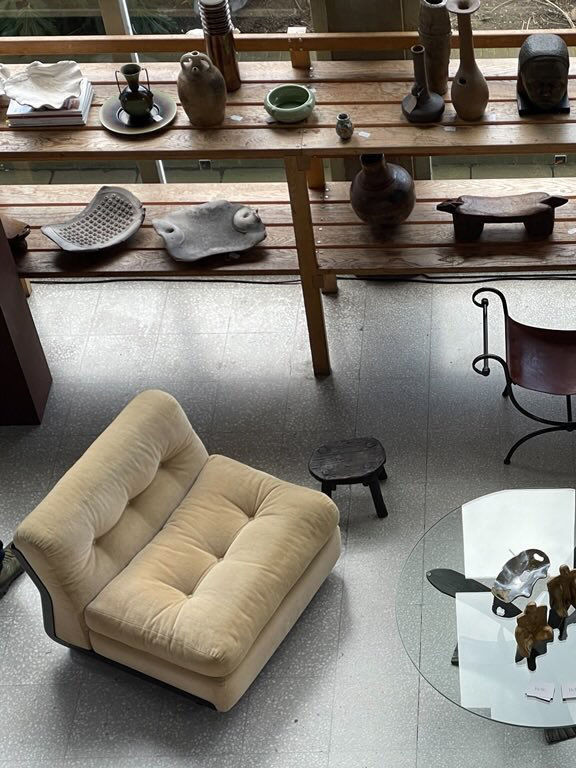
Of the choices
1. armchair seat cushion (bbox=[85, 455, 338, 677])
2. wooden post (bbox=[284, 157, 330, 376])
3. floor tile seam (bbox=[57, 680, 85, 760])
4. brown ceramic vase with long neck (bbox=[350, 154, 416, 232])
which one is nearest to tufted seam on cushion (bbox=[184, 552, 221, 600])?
armchair seat cushion (bbox=[85, 455, 338, 677])

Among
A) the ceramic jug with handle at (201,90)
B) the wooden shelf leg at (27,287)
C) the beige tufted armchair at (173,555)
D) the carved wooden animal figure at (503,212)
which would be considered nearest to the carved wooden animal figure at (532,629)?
→ the beige tufted armchair at (173,555)

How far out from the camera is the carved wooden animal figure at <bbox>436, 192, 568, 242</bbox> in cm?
404

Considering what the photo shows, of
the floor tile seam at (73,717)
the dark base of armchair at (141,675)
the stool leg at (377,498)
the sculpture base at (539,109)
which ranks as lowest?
the floor tile seam at (73,717)

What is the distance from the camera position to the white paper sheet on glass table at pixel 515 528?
338cm

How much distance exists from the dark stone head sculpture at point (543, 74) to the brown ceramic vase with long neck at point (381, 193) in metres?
0.52

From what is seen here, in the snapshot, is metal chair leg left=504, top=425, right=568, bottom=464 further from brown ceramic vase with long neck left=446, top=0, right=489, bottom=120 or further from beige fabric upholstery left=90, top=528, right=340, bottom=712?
brown ceramic vase with long neck left=446, top=0, right=489, bottom=120

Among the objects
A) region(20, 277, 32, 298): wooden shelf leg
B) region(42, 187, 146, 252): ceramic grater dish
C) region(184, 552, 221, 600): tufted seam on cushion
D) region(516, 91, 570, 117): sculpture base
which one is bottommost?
region(184, 552, 221, 600): tufted seam on cushion

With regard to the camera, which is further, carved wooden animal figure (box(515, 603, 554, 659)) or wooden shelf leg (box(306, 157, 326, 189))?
wooden shelf leg (box(306, 157, 326, 189))

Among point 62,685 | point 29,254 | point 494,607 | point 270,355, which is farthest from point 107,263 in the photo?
point 494,607

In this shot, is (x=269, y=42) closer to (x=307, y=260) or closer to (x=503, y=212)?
(x=307, y=260)

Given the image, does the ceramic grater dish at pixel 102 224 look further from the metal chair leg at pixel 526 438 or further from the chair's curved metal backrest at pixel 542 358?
the metal chair leg at pixel 526 438

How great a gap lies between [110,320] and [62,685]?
5.56 feet

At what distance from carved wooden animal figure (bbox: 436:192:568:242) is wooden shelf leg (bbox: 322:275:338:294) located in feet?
2.31

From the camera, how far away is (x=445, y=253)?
412 centimetres
